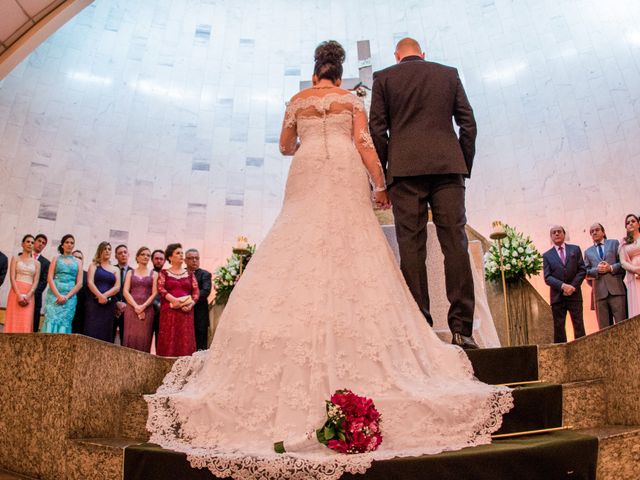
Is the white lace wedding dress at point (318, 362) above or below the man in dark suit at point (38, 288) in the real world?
below

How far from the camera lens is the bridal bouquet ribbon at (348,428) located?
7.44 ft

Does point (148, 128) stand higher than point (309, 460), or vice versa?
point (148, 128)

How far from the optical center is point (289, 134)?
3775 mm

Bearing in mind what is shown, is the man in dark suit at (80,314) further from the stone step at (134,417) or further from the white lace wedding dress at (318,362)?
the stone step at (134,417)

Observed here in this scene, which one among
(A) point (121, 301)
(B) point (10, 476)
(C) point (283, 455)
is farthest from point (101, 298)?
(C) point (283, 455)

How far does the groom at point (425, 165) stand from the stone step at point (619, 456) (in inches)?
38.8

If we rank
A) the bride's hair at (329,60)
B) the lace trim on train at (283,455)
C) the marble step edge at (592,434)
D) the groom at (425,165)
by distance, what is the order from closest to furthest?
the lace trim on train at (283,455) → the marble step edge at (592,434) → the groom at (425,165) → the bride's hair at (329,60)

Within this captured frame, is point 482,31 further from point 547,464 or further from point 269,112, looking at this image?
point 547,464

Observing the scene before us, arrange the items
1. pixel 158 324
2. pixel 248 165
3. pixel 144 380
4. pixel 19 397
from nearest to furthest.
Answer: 1. pixel 19 397
2. pixel 144 380
3. pixel 158 324
4. pixel 248 165

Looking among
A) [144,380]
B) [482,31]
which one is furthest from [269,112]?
[144,380]

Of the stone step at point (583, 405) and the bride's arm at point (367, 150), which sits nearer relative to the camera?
the stone step at point (583, 405)

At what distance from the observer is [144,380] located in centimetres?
321

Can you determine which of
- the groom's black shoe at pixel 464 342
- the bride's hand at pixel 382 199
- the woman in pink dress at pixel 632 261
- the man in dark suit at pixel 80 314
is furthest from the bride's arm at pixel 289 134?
the woman in pink dress at pixel 632 261

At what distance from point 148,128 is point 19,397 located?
272 inches
